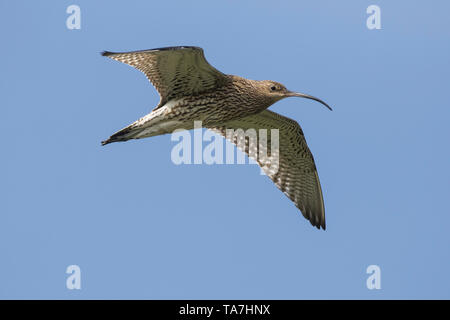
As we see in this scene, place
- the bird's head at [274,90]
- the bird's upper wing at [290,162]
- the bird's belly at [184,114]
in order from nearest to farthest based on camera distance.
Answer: the bird's belly at [184,114] < the bird's head at [274,90] < the bird's upper wing at [290,162]

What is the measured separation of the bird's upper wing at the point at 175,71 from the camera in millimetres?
12753

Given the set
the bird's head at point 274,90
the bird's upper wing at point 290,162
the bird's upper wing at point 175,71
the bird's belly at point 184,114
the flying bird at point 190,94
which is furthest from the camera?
the bird's upper wing at point 290,162

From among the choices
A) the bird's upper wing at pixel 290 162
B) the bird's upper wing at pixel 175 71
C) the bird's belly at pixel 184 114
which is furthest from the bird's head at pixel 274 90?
the bird's upper wing at pixel 290 162

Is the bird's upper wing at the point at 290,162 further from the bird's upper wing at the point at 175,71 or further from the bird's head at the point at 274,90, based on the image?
the bird's upper wing at the point at 175,71

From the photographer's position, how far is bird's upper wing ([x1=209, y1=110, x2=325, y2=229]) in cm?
1539

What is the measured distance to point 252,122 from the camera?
50.0 ft

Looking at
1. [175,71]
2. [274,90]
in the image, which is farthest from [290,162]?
[175,71]

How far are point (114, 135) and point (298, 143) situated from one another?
Result: 4.23 meters

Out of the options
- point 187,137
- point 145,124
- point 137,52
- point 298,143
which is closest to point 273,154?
point 298,143

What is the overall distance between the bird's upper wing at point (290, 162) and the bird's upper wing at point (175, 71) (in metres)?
1.99

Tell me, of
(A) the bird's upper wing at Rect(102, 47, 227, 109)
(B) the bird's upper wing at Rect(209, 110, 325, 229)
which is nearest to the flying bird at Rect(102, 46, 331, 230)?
(A) the bird's upper wing at Rect(102, 47, 227, 109)

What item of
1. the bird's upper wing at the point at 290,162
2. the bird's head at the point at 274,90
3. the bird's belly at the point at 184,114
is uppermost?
the bird's head at the point at 274,90

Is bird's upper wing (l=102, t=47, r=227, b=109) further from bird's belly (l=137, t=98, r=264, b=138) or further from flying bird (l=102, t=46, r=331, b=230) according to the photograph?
bird's belly (l=137, t=98, r=264, b=138)

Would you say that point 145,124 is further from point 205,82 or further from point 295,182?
point 295,182
